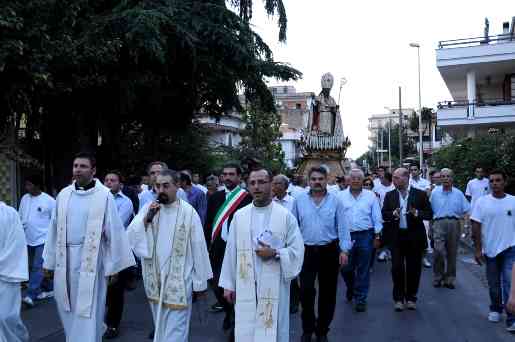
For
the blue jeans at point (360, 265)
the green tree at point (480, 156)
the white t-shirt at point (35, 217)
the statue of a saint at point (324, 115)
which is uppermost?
the statue of a saint at point (324, 115)

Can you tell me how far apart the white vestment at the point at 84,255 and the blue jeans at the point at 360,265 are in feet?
13.7

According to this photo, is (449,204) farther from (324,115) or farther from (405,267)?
(324,115)

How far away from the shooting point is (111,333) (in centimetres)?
754

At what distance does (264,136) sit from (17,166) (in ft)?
112

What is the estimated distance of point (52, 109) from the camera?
16406 mm

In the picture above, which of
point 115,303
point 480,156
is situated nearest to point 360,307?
point 115,303

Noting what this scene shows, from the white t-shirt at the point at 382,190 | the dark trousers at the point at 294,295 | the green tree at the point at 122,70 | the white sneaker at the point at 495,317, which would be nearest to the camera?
the white sneaker at the point at 495,317

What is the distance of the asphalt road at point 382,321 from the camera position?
24.7ft

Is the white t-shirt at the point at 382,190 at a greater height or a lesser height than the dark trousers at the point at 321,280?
greater

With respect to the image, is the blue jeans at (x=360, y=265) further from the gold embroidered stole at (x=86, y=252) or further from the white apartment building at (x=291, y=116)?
the white apartment building at (x=291, y=116)

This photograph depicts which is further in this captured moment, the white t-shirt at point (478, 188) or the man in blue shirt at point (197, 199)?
the white t-shirt at point (478, 188)

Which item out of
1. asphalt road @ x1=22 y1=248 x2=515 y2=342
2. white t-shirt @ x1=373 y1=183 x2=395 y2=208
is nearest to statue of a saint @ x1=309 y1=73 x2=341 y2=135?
white t-shirt @ x1=373 y1=183 x2=395 y2=208

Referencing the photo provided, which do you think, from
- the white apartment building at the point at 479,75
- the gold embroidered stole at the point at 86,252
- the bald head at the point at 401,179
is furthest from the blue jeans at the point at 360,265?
the white apartment building at the point at 479,75

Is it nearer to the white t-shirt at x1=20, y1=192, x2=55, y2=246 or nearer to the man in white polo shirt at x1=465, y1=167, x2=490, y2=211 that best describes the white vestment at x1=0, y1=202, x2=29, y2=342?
the white t-shirt at x1=20, y1=192, x2=55, y2=246
